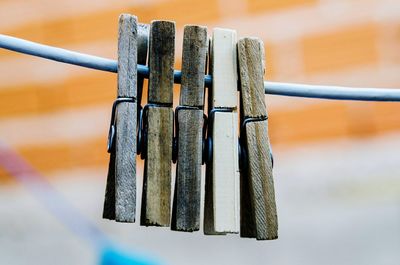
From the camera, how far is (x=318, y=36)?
159 cm

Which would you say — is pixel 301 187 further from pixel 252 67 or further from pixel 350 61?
pixel 252 67

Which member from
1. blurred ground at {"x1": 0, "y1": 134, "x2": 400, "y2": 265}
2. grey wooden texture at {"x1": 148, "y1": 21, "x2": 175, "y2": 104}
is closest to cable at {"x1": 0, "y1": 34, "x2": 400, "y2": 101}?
grey wooden texture at {"x1": 148, "y1": 21, "x2": 175, "y2": 104}

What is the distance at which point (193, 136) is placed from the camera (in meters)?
0.79

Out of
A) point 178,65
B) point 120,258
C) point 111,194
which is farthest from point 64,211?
point 111,194

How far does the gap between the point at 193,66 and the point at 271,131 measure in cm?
79

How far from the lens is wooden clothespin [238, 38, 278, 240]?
792mm

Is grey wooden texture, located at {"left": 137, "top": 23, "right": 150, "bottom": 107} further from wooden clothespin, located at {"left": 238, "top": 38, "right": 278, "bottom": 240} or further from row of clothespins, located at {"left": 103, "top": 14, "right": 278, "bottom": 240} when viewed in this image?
wooden clothespin, located at {"left": 238, "top": 38, "right": 278, "bottom": 240}

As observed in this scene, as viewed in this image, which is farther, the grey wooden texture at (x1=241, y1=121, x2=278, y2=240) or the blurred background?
the blurred background

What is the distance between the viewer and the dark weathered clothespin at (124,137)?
0.74 m

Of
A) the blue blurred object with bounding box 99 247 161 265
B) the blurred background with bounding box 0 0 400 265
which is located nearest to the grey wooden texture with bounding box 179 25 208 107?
the blurred background with bounding box 0 0 400 265

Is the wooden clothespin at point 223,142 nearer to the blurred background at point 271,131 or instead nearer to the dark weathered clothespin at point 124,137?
the dark weathered clothespin at point 124,137

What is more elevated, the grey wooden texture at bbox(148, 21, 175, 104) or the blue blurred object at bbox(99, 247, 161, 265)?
the grey wooden texture at bbox(148, 21, 175, 104)

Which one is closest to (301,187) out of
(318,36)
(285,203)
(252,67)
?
(285,203)

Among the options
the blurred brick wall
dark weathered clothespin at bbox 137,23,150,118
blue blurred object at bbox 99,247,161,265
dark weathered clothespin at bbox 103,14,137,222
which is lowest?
blue blurred object at bbox 99,247,161,265
